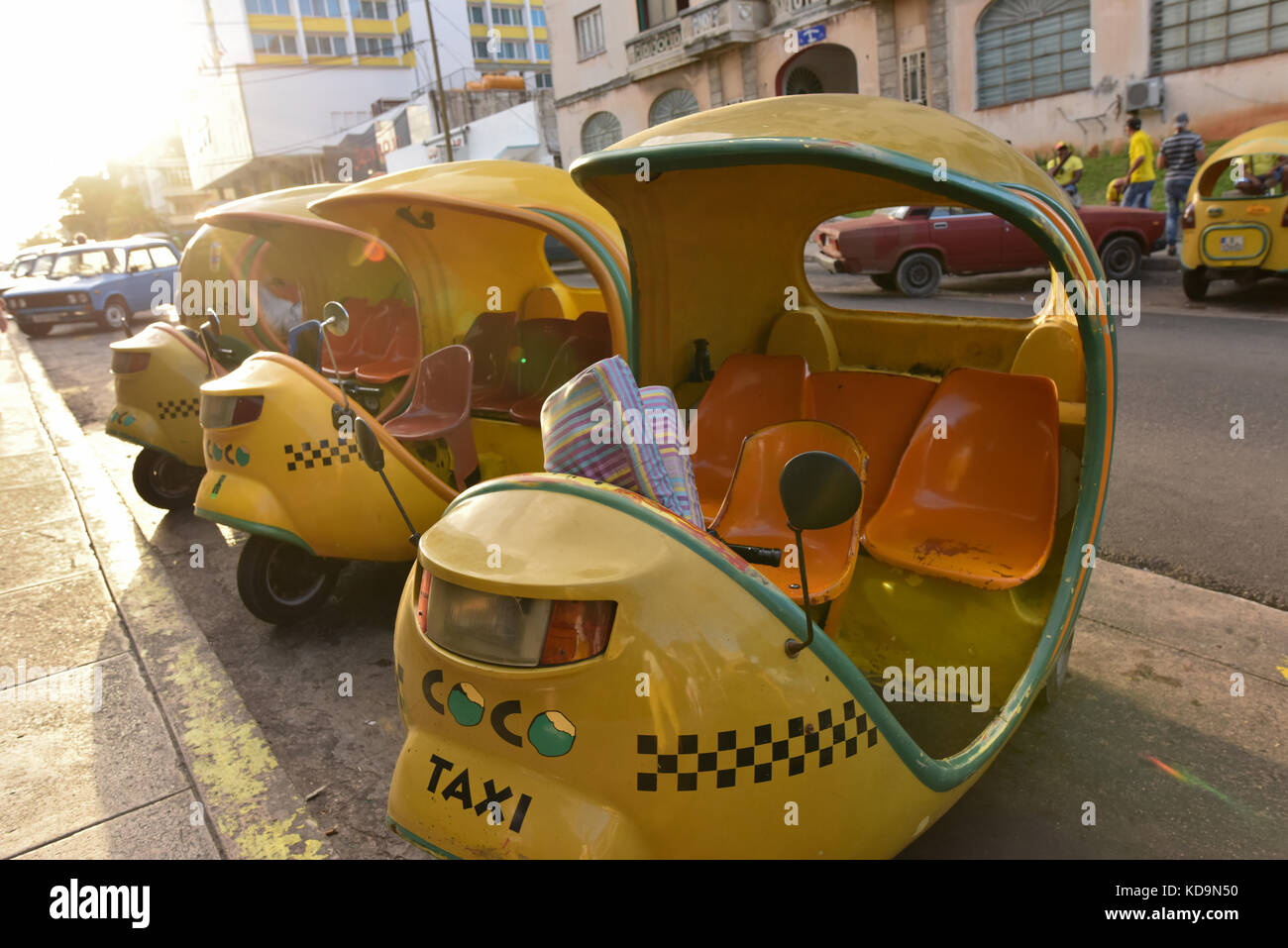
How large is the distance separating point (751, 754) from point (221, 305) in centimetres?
844

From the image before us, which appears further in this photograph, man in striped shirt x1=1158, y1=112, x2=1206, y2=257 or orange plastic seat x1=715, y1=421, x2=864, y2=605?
man in striped shirt x1=1158, y1=112, x2=1206, y2=257

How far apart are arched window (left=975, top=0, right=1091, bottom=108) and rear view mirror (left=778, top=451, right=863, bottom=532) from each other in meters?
19.3

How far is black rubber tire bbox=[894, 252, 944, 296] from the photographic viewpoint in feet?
42.9

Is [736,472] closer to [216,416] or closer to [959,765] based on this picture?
[959,765]

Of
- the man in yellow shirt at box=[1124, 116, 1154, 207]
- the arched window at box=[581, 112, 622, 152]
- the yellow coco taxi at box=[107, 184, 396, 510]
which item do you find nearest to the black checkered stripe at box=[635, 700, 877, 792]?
the yellow coco taxi at box=[107, 184, 396, 510]

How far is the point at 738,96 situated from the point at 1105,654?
25.4 m

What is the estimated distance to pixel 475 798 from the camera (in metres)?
1.95

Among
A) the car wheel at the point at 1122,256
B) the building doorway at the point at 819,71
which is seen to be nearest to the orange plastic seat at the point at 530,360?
the car wheel at the point at 1122,256

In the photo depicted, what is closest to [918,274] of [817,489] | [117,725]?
[117,725]

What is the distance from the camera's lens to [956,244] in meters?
12.8

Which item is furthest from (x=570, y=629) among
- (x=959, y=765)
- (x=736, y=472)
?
(x=736, y=472)

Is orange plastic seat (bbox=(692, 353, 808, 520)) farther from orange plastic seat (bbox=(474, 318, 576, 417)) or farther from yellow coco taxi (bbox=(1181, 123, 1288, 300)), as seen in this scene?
yellow coco taxi (bbox=(1181, 123, 1288, 300))

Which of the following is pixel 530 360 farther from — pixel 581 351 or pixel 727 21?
pixel 727 21

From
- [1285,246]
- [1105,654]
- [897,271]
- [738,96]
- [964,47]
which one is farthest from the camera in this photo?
[738,96]
